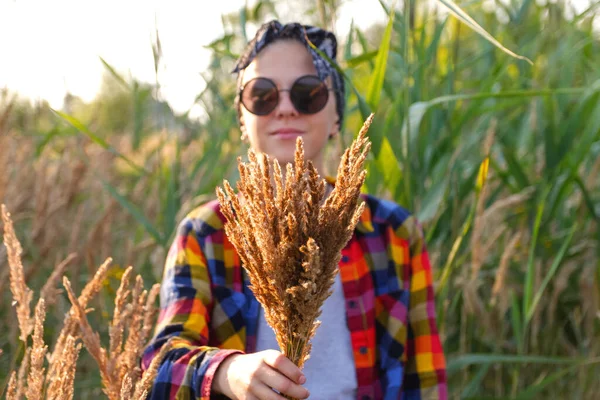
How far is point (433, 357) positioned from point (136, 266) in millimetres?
841

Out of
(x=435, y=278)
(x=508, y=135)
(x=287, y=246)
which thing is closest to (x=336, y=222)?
(x=287, y=246)

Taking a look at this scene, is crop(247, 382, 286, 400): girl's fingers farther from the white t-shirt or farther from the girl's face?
the girl's face

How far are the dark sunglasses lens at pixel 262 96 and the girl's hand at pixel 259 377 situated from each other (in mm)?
502

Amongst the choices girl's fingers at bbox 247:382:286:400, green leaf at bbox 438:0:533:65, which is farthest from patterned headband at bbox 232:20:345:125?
girl's fingers at bbox 247:382:286:400

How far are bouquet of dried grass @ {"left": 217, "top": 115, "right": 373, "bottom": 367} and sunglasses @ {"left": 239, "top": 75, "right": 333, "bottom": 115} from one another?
1.92 feet

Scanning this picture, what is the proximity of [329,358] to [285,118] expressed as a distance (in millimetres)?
427

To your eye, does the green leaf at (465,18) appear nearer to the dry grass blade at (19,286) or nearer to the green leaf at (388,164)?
the green leaf at (388,164)

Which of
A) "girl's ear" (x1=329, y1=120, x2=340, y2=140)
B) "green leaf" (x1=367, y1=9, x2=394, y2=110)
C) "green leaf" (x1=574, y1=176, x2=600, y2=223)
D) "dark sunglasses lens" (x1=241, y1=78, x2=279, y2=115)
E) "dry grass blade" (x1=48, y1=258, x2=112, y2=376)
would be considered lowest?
"dry grass blade" (x1=48, y1=258, x2=112, y2=376)

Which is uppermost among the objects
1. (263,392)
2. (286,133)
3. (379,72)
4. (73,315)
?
(379,72)

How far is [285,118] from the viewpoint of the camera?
1.25 meters

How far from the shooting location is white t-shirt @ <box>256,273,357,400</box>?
1188 mm

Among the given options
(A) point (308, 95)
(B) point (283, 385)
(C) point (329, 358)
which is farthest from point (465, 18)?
(C) point (329, 358)

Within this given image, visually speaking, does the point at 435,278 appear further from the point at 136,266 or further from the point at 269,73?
the point at 136,266

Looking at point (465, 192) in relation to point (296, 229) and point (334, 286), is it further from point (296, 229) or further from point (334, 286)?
point (296, 229)
